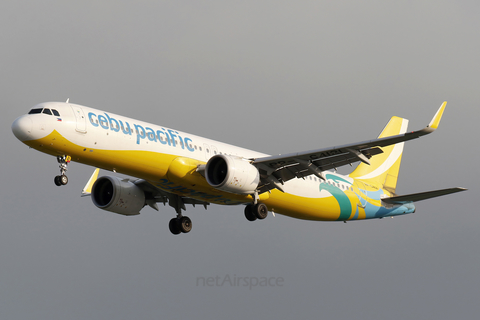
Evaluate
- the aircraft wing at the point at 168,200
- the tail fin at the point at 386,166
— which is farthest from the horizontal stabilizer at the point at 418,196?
the aircraft wing at the point at 168,200

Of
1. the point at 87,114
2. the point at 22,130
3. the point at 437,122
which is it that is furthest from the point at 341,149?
the point at 22,130

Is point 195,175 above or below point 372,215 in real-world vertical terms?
below

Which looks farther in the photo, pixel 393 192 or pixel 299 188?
pixel 393 192

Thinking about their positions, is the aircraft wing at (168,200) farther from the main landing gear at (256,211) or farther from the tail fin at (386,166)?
the tail fin at (386,166)

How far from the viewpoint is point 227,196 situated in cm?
3378

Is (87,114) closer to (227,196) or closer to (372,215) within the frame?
(227,196)

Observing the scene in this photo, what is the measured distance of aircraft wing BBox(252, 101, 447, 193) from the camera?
30000 millimetres

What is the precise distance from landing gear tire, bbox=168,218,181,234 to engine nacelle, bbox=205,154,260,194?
284 inches

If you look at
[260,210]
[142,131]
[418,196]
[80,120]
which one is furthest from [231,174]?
[418,196]

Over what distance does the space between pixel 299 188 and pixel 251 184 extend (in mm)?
5734

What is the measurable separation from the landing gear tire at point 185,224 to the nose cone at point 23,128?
12.8m

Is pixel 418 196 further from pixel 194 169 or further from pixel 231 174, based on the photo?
pixel 194 169

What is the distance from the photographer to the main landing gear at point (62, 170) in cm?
2744

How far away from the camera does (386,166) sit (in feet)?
151
